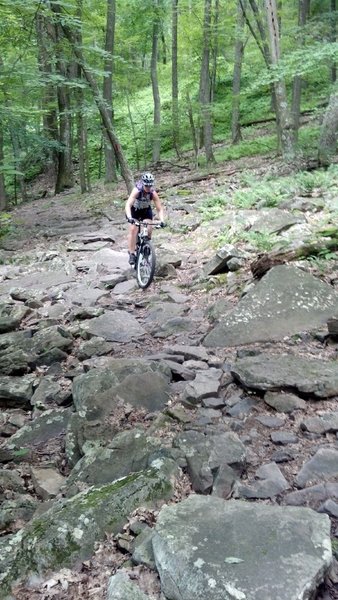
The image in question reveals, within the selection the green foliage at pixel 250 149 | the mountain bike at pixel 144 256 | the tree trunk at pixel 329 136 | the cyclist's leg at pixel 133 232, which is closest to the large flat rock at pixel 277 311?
the mountain bike at pixel 144 256

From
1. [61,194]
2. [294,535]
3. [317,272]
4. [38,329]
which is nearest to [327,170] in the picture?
[317,272]

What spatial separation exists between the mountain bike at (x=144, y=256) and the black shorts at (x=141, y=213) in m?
0.26

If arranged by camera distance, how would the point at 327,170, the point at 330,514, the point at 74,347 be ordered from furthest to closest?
the point at 327,170 < the point at 74,347 < the point at 330,514

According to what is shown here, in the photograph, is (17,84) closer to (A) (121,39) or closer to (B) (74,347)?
(B) (74,347)

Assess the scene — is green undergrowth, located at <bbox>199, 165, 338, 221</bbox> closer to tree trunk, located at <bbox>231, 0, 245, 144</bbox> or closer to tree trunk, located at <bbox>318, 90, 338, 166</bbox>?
tree trunk, located at <bbox>318, 90, 338, 166</bbox>

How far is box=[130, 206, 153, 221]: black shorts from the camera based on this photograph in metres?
9.00

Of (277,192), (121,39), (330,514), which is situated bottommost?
(330,514)

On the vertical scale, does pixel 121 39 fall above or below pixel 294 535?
above

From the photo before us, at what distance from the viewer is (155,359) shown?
18.2 feet

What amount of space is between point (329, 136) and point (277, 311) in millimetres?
9594

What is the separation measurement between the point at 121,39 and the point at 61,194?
8.36 meters

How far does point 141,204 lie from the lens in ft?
29.0

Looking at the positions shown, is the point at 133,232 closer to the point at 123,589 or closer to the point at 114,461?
the point at 114,461

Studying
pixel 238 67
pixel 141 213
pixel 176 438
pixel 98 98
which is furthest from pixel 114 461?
pixel 238 67
